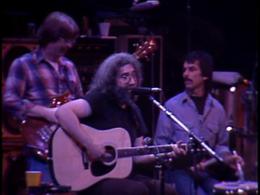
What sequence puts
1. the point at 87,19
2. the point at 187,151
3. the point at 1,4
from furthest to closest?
the point at 87,19 → the point at 187,151 → the point at 1,4

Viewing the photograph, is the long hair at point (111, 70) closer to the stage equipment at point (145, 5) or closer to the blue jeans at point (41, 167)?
the blue jeans at point (41, 167)

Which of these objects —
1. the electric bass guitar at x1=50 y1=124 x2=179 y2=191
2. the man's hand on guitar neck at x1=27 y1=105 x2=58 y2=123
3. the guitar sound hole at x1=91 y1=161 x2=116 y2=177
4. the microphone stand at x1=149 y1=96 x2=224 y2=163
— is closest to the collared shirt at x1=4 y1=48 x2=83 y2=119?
the man's hand on guitar neck at x1=27 y1=105 x2=58 y2=123

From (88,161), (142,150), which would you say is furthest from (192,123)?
(88,161)

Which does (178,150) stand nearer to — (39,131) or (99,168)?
(99,168)

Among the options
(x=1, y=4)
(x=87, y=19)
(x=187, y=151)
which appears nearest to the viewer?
(x=1, y=4)

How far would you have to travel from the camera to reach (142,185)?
418cm

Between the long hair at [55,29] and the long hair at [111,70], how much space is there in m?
0.27

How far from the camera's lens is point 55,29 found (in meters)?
4.11

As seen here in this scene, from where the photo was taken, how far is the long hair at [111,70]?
4.24m

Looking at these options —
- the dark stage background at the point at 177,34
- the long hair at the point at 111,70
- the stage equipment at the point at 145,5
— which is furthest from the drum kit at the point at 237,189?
the stage equipment at the point at 145,5

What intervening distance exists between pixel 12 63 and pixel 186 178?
127 cm

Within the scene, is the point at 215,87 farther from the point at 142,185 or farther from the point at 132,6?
the point at 142,185

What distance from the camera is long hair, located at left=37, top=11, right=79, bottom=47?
4078 mm

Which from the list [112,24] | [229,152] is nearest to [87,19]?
[112,24]
